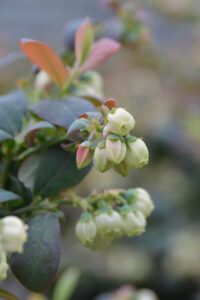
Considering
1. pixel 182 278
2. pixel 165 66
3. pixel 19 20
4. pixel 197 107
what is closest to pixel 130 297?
pixel 182 278

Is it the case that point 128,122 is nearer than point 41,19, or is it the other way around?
point 128,122

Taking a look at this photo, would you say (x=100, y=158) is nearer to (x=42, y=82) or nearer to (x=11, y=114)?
(x=11, y=114)

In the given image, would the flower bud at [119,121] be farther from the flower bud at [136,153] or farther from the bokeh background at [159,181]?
the bokeh background at [159,181]

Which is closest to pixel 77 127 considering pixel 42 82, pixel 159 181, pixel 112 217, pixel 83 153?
pixel 83 153

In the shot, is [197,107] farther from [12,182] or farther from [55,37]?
[55,37]

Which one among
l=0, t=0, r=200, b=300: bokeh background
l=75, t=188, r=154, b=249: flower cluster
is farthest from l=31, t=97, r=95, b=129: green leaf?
l=0, t=0, r=200, b=300: bokeh background
